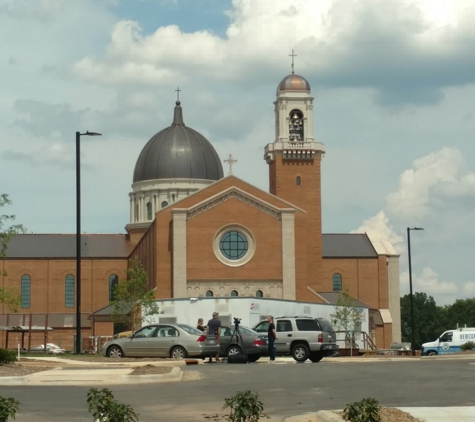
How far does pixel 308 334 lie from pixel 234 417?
72.5ft

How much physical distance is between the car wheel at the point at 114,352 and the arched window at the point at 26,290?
60812 millimetres

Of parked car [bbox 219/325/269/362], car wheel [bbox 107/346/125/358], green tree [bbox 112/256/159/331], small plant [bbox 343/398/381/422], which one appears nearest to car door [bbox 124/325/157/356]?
car wheel [bbox 107/346/125/358]

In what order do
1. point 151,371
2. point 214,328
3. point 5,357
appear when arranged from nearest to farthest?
point 151,371 → point 5,357 → point 214,328

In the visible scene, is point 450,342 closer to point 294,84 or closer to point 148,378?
point 148,378

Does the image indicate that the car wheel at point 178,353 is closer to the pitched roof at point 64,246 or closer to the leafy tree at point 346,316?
the leafy tree at point 346,316

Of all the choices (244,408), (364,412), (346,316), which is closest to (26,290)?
(346,316)

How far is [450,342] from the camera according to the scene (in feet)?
167

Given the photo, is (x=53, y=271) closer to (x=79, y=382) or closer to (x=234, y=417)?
(x=79, y=382)

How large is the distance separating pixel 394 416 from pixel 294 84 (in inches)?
2800

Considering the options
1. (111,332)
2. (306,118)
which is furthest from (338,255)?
(111,332)

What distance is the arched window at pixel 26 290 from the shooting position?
94.0 meters

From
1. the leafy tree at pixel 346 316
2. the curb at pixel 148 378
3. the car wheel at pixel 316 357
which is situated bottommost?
the curb at pixel 148 378

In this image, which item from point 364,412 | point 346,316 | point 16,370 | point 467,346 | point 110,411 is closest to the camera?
point 110,411

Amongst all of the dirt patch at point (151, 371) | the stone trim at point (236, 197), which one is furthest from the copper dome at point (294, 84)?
the dirt patch at point (151, 371)
